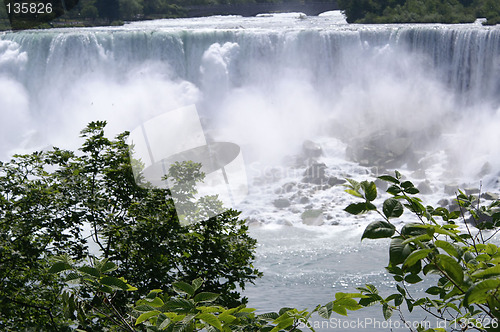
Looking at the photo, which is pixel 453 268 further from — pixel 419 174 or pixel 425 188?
pixel 419 174

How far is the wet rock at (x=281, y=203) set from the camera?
42.9 feet

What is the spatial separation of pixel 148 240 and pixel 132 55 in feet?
50.3

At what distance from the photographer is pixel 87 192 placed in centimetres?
395

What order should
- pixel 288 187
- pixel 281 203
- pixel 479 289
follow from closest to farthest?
pixel 479 289 < pixel 281 203 < pixel 288 187

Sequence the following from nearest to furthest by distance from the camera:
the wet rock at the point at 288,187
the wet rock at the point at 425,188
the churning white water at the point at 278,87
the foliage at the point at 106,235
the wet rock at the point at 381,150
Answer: the foliage at the point at 106,235, the wet rock at the point at 425,188, the wet rock at the point at 288,187, the wet rock at the point at 381,150, the churning white water at the point at 278,87

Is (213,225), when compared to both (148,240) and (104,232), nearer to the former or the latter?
(148,240)

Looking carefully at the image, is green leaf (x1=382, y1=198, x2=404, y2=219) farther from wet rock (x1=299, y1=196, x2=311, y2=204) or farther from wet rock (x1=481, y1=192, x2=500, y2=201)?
wet rock (x1=481, y1=192, x2=500, y2=201)

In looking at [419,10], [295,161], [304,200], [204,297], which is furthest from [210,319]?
[419,10]

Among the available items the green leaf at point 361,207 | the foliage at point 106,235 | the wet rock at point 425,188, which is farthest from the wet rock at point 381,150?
the green leaf at point 361,207

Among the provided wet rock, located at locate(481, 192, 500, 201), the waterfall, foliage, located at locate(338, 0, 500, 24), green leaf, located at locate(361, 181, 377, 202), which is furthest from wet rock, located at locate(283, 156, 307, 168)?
green leaf, located at locate(361, 181, 377, 202)

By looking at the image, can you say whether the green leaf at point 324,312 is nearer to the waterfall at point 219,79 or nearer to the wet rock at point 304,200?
the wet rock at point 304,200

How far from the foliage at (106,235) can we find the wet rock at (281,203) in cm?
900

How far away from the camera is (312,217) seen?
1238 cm

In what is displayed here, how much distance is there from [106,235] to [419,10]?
20.3 meters
